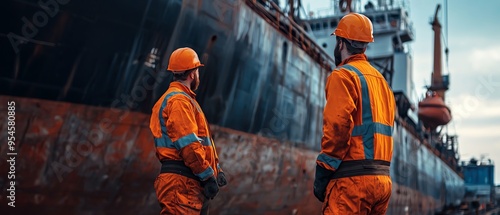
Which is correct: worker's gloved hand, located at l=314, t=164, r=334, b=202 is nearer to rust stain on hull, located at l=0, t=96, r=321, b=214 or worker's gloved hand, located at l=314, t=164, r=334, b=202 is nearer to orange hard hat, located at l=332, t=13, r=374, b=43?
orange hard hat, located at l=332, t=13, r=374, b=43

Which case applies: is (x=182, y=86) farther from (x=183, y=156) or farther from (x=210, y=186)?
(x=210, y=186)

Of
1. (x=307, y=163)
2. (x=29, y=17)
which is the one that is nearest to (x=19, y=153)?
(x=29, y=17)

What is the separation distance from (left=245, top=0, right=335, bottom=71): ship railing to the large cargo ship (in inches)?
2.2

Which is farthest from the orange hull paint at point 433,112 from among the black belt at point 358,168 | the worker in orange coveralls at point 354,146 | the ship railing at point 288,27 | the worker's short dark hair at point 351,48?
the black belt at point 358,168

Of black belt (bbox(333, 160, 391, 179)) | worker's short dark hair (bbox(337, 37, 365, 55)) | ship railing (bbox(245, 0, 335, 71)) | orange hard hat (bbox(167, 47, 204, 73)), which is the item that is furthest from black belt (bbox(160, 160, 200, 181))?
ship railing (bbox(245, 0, 335, 71))

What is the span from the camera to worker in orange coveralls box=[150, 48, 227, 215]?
310 cm

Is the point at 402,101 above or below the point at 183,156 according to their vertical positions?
above

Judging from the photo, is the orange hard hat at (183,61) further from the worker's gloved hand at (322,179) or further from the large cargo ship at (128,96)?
the large cargo ship at (128,96)

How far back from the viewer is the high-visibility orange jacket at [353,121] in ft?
8.38

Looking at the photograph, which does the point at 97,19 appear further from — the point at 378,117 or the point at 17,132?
the point at 378,117

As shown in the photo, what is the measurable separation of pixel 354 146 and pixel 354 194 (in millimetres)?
266

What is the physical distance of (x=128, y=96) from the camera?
5.17m
